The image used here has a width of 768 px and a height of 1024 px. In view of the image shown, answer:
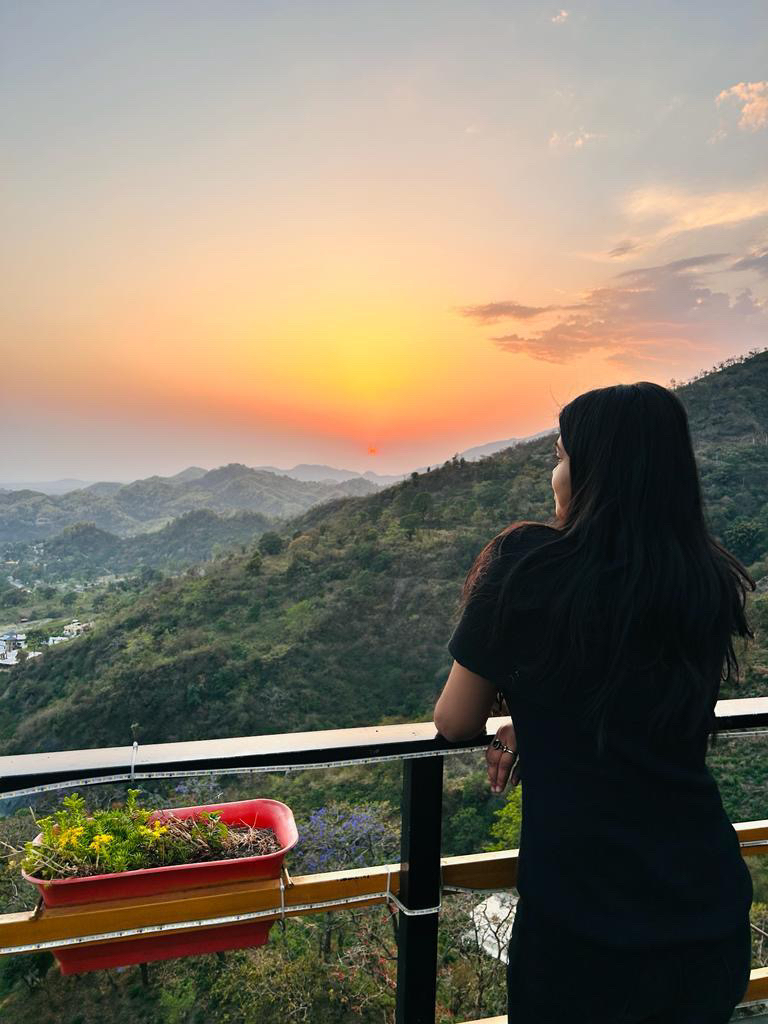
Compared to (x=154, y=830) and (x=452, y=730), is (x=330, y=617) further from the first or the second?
(x=452, y=730)

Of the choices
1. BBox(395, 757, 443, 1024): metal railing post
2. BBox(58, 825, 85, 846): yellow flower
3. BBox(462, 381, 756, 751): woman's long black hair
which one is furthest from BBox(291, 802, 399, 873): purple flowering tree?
BBox(462, 381, 756, 751): woman's long black hair

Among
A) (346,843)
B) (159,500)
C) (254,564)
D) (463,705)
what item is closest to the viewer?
(463,705)

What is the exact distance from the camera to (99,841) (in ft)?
2.73

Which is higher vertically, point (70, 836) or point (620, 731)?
point (620, 731)

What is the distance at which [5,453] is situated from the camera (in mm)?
30766

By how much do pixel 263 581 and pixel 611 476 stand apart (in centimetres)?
1994

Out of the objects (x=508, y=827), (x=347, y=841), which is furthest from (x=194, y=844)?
(x=508, y=827)

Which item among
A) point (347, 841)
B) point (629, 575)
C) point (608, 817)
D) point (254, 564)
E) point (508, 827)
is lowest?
point (508, 827)

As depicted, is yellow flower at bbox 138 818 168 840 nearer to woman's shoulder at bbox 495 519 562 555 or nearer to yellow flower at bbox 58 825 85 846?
yellow flower at bbox 58 825 85 846

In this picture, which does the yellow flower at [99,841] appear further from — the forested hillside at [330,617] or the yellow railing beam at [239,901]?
the forested hillside at [330,617]

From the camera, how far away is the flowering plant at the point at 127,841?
2.67 feet

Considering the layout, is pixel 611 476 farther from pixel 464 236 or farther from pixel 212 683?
pixel 212 683

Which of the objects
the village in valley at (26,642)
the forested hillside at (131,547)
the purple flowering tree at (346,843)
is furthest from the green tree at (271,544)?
the purple flowering tree at (346,843)

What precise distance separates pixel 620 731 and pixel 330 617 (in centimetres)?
1742
